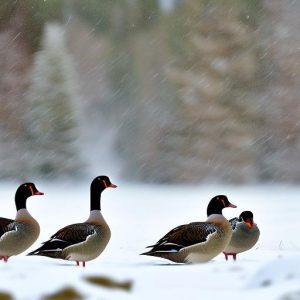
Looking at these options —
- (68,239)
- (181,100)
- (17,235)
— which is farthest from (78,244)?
(181,100)

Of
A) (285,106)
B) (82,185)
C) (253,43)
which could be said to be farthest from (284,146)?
(82,185)

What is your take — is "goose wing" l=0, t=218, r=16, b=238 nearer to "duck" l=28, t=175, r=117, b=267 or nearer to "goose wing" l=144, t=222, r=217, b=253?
"duck" l=28, t=175, r=117, b=267

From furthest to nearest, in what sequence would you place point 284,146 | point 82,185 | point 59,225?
point 284,146 → point 82,185 → point 59,225

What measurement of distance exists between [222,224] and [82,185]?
16585 millimetres

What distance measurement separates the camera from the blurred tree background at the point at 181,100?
79.0 feet

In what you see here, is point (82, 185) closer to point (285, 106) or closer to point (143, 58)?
point (285, 106)

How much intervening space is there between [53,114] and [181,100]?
468 cm

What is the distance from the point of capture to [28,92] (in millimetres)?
26453

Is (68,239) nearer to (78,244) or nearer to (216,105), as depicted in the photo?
(78,244)

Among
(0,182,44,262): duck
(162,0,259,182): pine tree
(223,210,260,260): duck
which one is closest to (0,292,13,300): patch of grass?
(0,182,44,262): duck

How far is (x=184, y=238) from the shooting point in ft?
24.2

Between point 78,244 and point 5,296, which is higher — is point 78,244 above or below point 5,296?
above

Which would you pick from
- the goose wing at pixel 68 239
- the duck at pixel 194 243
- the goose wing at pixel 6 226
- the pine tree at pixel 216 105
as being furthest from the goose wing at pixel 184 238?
the pine tree at pixel 216 105

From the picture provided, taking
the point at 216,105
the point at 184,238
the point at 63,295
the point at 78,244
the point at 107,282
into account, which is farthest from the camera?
the point at 216,105
